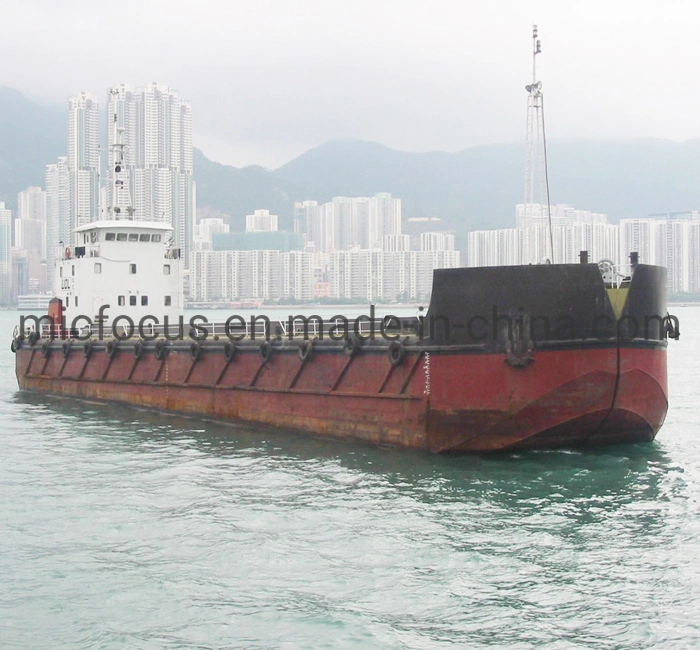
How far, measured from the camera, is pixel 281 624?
8.85 meters

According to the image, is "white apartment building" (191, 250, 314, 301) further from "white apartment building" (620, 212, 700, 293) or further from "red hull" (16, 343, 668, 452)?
"red hull" (16, 343, 668, 452)

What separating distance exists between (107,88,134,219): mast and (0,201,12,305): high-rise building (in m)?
143

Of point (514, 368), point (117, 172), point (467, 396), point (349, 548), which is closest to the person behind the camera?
point (349, 548)

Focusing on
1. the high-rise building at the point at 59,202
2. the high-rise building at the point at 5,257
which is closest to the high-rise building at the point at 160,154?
the high-rise building at the point at 59,202

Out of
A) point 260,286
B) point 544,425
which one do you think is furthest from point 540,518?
point 260,286

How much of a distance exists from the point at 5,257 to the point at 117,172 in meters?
162

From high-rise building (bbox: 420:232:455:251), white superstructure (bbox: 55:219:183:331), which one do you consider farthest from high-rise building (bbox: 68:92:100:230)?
high-rise building (bbox: 420:232:455:251)

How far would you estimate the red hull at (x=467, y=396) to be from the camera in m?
14.8

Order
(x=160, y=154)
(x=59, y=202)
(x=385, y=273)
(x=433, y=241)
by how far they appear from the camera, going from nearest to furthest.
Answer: (x=59, y=202)
(x=160, y=154)
(x=385, y=273)
(x=433, y=241)

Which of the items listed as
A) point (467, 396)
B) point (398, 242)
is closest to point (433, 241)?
point (398, 242)

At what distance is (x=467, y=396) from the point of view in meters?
15.0

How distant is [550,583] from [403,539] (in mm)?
2130

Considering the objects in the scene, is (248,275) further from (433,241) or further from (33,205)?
(33,205)

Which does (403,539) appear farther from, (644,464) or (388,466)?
(644,464)
